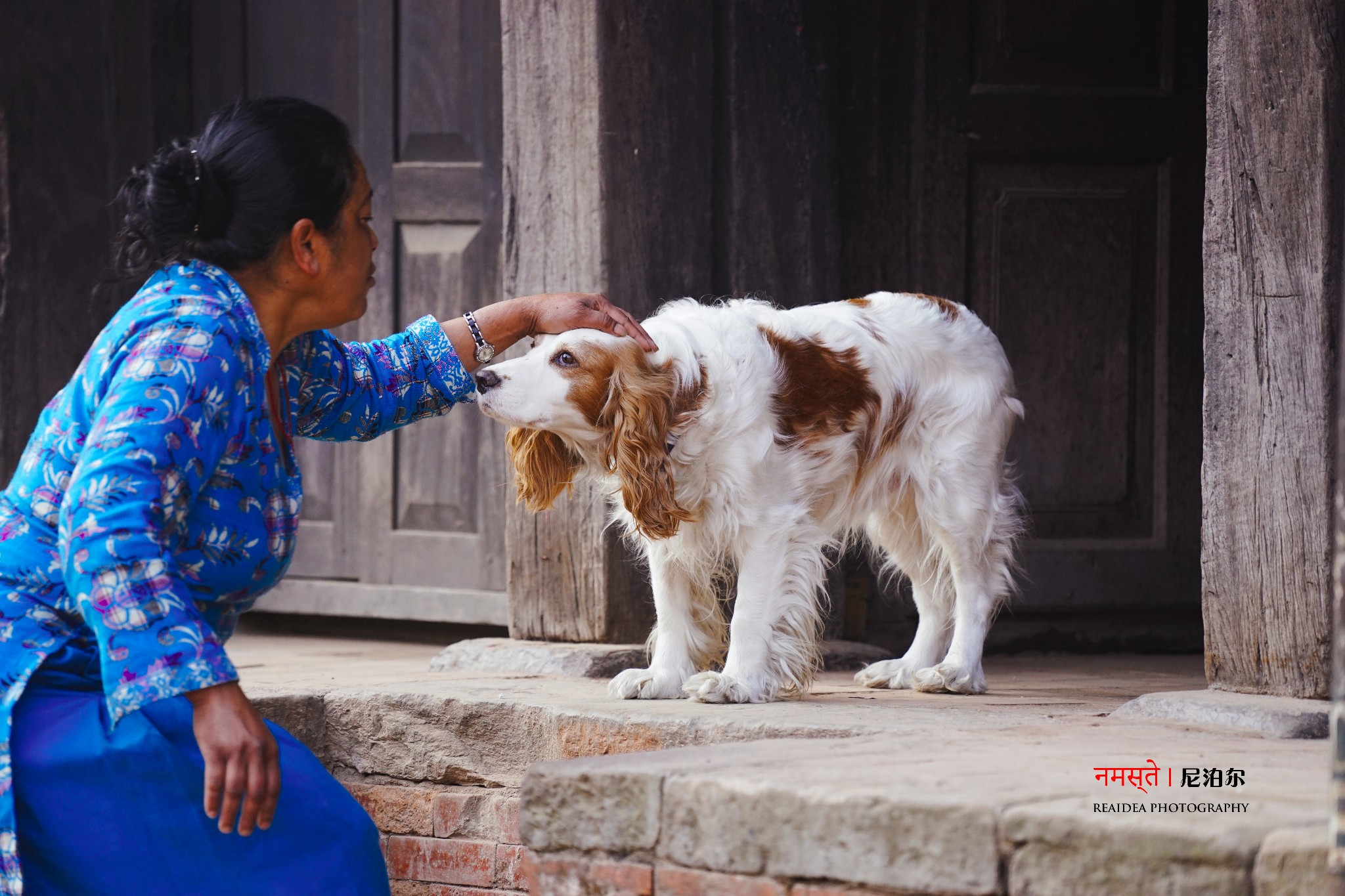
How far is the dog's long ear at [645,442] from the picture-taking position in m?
3.37

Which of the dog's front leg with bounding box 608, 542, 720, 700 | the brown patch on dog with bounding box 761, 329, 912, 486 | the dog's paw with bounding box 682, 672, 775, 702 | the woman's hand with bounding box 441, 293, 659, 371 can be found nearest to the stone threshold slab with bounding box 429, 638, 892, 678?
the dog's front leg with bounding box 608, 542, 720, 700

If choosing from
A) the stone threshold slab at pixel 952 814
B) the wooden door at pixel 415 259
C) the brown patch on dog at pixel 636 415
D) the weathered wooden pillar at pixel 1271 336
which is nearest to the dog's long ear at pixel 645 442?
the brown patch on dog at pixel 636 415

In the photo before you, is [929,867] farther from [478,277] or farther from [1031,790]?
[478,277]

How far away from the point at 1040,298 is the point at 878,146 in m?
0.73

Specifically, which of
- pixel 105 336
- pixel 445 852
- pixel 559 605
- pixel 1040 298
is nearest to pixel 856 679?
pixel 559 605

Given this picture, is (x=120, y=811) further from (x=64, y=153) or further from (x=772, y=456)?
(x=64, y=153)

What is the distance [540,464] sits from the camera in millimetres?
3641

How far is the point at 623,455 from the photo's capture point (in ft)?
11.1

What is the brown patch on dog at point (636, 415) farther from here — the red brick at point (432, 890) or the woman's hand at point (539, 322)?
the red brick at point (432, 890)

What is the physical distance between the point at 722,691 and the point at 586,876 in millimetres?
916

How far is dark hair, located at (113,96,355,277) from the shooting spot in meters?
2.41

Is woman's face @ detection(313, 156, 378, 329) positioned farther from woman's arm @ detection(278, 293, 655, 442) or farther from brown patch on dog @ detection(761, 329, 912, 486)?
brown patch on dog @ detection(761, 329, 912, 486)

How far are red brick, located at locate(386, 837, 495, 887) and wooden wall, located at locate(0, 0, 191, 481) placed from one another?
2414 mm

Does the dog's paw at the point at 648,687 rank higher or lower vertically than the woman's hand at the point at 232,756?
lower
